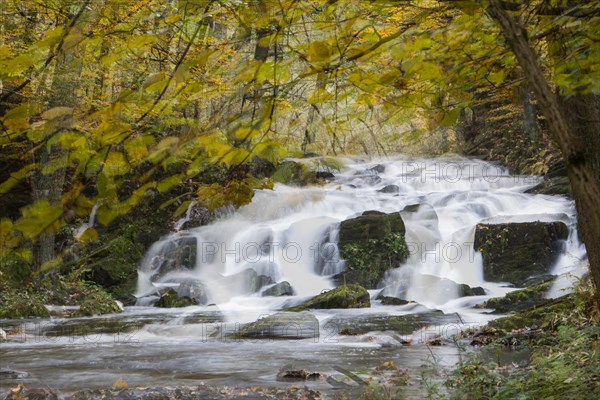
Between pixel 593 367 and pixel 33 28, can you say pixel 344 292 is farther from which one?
pixel 593 367

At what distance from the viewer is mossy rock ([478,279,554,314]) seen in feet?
34.3

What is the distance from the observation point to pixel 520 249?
14266 millimetres

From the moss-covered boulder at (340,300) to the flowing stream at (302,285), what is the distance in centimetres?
28

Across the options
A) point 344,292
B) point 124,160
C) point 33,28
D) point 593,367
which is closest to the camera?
point 124,160

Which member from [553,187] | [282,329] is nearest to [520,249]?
[553,187]

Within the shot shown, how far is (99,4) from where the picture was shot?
2.21 m

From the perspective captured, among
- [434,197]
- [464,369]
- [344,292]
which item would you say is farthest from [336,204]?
[464,369]

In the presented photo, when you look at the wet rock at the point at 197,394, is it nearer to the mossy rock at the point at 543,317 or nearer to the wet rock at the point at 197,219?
the mossy rock at the point at 543,317

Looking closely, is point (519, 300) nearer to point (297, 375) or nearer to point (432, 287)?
point (432, 287)

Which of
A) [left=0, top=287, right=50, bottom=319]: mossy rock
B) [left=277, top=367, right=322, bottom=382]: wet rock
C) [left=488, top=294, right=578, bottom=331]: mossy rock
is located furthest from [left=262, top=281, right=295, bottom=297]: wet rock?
[left=277, top=367, right=322, bottom=382]: wet rock

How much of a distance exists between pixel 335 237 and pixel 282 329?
6.51m

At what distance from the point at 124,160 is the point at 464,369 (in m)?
3.63

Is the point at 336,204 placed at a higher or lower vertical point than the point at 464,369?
higher

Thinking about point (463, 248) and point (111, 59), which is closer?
point (111, 59)
